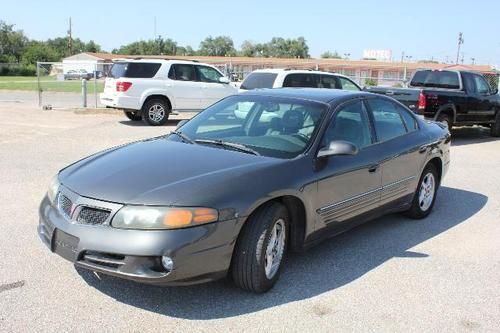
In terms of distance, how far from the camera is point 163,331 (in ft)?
A: 11.4

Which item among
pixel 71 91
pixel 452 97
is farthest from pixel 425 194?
pixel 71 91

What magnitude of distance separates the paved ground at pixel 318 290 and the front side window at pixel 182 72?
9.26 meters

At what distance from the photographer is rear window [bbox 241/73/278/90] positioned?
42.7 ft

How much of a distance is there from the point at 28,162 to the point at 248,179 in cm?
624

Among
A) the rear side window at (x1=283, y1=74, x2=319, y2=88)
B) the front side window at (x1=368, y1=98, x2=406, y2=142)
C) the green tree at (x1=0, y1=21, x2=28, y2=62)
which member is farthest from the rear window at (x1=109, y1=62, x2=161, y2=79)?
the green tree at (x1=0, y1=21, x2=28, y2=62)

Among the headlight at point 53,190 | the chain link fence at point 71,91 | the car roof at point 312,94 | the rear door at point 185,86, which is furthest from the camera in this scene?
the chain link fence at point 71,91

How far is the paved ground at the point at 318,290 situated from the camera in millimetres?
3635

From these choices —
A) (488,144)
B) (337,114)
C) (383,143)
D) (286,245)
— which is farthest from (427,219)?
(488,144)

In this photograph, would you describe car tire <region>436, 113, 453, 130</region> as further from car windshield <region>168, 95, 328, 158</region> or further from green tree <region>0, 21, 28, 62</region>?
green tree <region>0, 21, 28, 62</region>

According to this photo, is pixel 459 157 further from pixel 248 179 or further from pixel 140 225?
pixel 140 225

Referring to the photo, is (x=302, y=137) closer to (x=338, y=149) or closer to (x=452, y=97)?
(x=338, y=149)

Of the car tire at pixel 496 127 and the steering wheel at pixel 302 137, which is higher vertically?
the steering wheel at pixel 302 137

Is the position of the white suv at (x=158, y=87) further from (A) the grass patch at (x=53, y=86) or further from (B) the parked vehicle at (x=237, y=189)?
(A) the grass patch at (x=53, y=86)

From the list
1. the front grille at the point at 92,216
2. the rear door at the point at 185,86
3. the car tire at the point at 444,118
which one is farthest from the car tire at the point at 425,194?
the rear door at the point at 185,86
